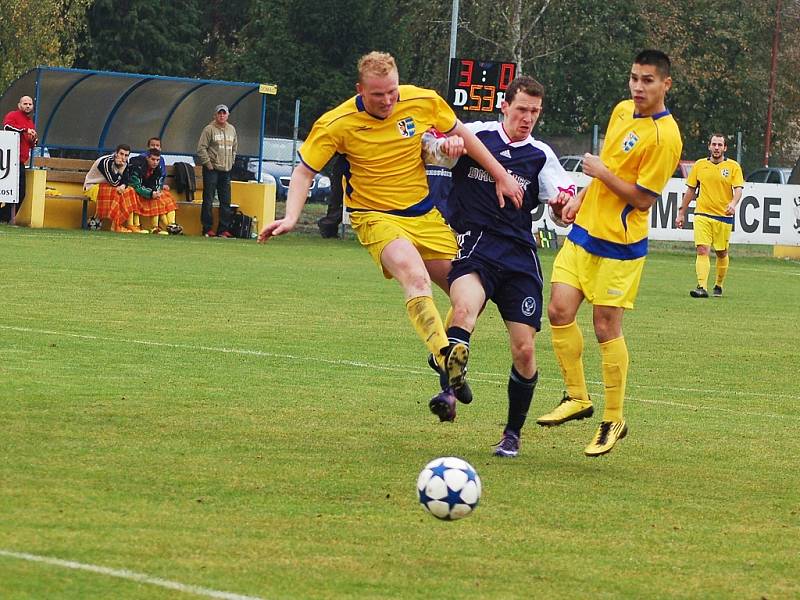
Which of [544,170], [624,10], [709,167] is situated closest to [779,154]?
[624,10]

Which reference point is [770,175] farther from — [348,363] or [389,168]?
[389,168]

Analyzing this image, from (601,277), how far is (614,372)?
1.70 ft

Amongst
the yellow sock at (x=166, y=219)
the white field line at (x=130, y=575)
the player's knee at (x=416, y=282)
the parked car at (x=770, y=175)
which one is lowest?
the yellow sock at (x=166, y=219)

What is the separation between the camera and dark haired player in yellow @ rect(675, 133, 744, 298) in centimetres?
2153

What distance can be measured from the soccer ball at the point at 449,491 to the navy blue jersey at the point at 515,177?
243 centimetres

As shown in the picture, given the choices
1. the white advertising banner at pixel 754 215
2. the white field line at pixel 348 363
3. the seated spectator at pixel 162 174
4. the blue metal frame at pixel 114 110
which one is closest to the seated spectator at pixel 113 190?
the seated spectator at pixel 162 174

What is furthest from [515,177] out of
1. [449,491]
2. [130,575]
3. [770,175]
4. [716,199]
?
[770,175]

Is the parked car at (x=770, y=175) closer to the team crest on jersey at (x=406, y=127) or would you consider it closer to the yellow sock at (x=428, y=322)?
the team crest on jersey at (x=406, y=127)

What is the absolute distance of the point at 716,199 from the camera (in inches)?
862

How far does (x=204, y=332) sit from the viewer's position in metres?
13.3

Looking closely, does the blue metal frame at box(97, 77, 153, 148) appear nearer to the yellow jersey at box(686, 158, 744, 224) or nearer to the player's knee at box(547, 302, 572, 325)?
the yellow jersey at box(686, 158, 744, 224)

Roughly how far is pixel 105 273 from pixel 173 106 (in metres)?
13.0

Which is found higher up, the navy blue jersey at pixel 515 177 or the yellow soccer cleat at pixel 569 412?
the navy blue jersey at pixel 515 177

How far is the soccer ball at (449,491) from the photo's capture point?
20.8 feet
